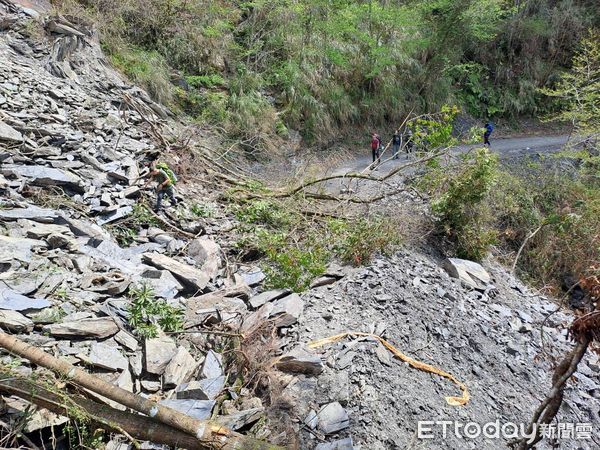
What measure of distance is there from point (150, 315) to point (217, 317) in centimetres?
71

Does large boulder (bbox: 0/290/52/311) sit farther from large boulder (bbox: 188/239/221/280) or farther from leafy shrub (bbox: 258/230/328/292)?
leafy shrub (bbox: 258/230/328/292)

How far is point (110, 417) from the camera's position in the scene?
2.81m

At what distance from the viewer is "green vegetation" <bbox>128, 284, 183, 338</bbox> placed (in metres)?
3.94

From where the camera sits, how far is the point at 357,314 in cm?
491

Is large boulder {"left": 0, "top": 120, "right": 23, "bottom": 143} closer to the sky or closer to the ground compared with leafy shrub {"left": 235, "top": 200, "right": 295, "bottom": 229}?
closer to the sky

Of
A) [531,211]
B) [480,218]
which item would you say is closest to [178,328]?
[480,218]

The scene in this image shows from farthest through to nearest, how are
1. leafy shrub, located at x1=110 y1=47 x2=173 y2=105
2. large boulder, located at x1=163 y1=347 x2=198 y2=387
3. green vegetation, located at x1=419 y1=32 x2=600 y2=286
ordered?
leafy shrub, located at x1=110 y1=47 x2=173 y2=105 → green vegetation, located at x1=419 y1=32 x2=600 y2=286 → large boulder, located at x1=163 y1=347 x2=198 y2=387

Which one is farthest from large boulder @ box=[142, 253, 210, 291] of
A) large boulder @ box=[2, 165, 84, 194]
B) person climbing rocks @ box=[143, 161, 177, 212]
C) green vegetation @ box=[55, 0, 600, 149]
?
green vegetation @ box=[55, 0, 600, 149]

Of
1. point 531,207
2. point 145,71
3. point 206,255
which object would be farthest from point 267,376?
point 145,71

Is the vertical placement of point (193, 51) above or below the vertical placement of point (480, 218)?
above

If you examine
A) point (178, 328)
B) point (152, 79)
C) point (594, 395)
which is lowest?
point (594, 395)

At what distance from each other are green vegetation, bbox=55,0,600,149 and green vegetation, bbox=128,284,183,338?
7884 millimetres

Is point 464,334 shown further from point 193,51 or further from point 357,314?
point 193,51

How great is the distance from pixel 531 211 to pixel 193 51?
1075cm
